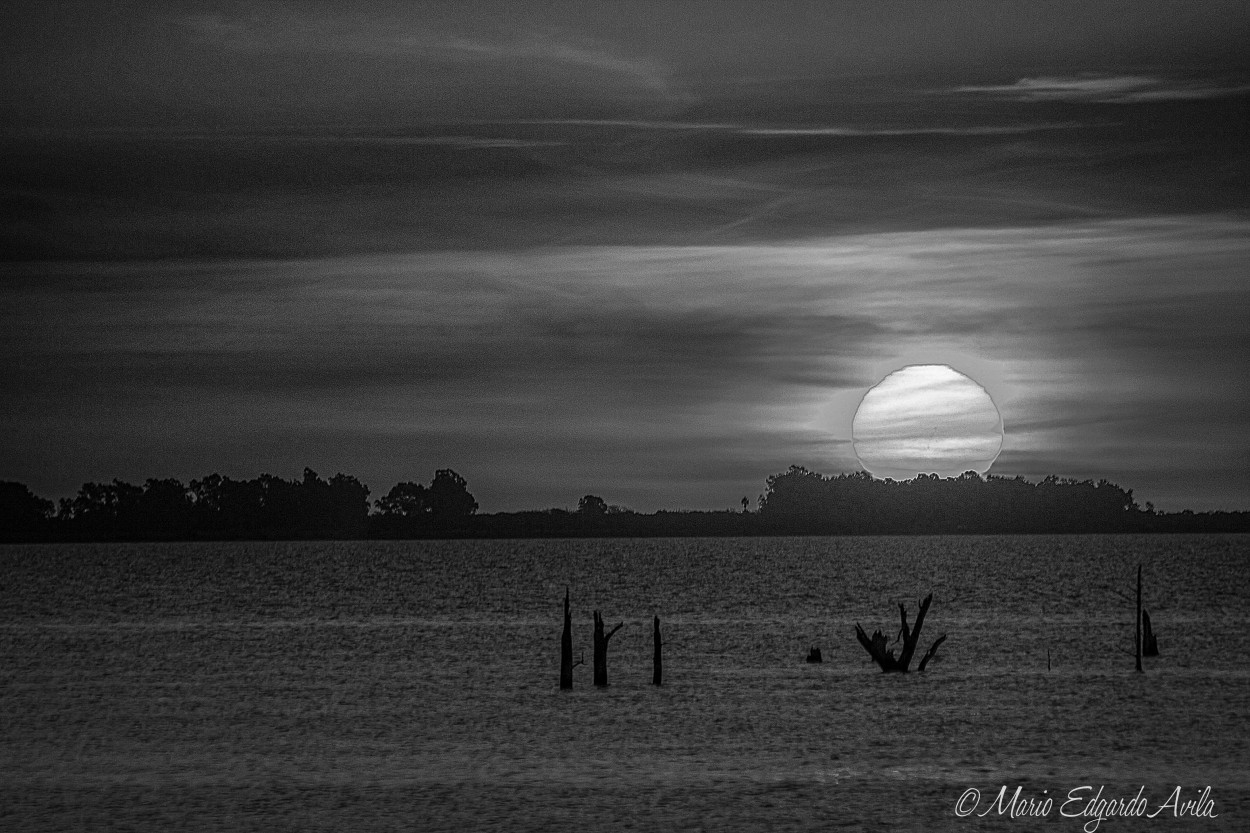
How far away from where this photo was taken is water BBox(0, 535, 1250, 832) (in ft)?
111

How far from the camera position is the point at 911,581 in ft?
544

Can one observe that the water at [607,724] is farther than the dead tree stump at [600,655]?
No

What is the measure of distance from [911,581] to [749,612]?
64.3 meters

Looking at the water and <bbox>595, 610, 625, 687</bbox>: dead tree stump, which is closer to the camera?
the water

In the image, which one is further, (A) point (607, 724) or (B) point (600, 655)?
(B) point (600, 655)

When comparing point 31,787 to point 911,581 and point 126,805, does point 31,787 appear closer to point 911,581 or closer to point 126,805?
point 126,805

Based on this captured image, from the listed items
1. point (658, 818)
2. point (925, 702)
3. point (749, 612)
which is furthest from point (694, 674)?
point (749, 612)

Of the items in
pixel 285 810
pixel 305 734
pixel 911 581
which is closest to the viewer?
pixel 285 810

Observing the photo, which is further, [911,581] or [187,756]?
[911,581]

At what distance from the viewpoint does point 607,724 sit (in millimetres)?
47531

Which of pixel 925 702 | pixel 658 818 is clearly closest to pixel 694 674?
pixel 925 702

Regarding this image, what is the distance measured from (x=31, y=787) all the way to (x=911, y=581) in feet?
451

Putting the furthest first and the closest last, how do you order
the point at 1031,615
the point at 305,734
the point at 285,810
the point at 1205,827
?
1. the point at 1031,615
2. the point at 305,734
3. the point at 285,810
4. the point at 1205,827

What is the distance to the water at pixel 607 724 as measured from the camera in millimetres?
33781
